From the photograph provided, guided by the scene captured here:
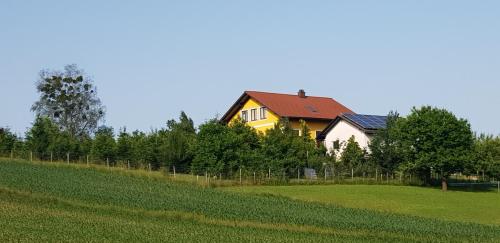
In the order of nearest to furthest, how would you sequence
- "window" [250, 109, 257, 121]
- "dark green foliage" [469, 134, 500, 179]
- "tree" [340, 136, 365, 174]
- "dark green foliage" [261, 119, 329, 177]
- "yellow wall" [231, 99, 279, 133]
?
1. "dark green foliage" [261, 119, 329, 177]
2. "tree" [340, 136, 365, 174]
3. "dark green foliage" [469, 134, 500, 179]
4. "yellow wall" [231, 99, 279, 133]
5. "window" [250, 109, 257, 121]

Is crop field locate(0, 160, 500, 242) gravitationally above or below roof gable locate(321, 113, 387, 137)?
below

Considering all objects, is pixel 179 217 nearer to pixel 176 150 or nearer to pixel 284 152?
pixel 284 152

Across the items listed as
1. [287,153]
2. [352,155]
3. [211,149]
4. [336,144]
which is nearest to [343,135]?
[336,144]

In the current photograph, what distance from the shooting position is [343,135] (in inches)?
3051

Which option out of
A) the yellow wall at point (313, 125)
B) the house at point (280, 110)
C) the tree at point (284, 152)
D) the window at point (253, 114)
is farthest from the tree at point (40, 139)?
the yellow wall at point (313, 125)

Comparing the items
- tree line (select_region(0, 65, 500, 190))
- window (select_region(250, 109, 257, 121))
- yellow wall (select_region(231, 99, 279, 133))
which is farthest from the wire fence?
window (select_region(250, 109, 257, 121))

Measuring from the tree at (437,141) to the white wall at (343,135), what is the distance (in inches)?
318

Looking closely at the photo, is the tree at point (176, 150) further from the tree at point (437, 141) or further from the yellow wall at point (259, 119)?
the tree at point (437, 141)

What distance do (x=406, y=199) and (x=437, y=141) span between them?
14.3m

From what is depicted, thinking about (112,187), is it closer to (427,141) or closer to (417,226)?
(417,226)

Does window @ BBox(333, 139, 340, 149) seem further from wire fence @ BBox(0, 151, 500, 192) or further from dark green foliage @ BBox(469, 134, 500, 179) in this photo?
dark green foliage @ BBox(469, 134, 500, 179)

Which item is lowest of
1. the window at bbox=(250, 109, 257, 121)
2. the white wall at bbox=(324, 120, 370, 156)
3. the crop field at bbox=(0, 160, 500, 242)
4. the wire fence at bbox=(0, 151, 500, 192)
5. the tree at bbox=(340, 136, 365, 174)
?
the crop field at bbox=(0, 160, 500, 242)

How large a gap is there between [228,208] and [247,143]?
94.2 feet

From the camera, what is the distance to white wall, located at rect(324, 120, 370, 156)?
247ft
